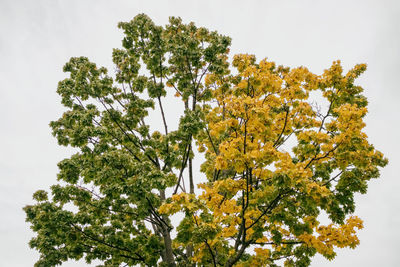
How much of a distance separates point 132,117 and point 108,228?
13.1 feet

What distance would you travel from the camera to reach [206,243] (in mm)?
5965

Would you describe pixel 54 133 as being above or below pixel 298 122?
above

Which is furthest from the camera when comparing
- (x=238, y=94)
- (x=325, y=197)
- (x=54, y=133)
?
(x=54, y=133)

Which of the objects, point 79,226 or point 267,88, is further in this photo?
point 79,226

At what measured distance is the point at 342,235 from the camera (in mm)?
5980

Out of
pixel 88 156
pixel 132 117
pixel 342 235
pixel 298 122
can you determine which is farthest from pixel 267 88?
pixel 88 156

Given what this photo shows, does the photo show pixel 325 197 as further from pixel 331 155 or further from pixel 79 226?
pixel 79 226

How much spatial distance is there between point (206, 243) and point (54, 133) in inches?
271

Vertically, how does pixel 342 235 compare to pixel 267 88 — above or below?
below

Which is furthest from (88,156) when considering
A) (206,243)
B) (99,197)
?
(206,243)

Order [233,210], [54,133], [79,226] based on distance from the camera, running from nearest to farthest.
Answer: [233,210], [79,226], [54,133]

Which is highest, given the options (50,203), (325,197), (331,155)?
(50,203)

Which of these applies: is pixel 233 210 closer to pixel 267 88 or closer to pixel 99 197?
pixel 267 88

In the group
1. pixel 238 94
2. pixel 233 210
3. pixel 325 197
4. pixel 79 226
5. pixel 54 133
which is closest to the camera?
pixel 325 197
